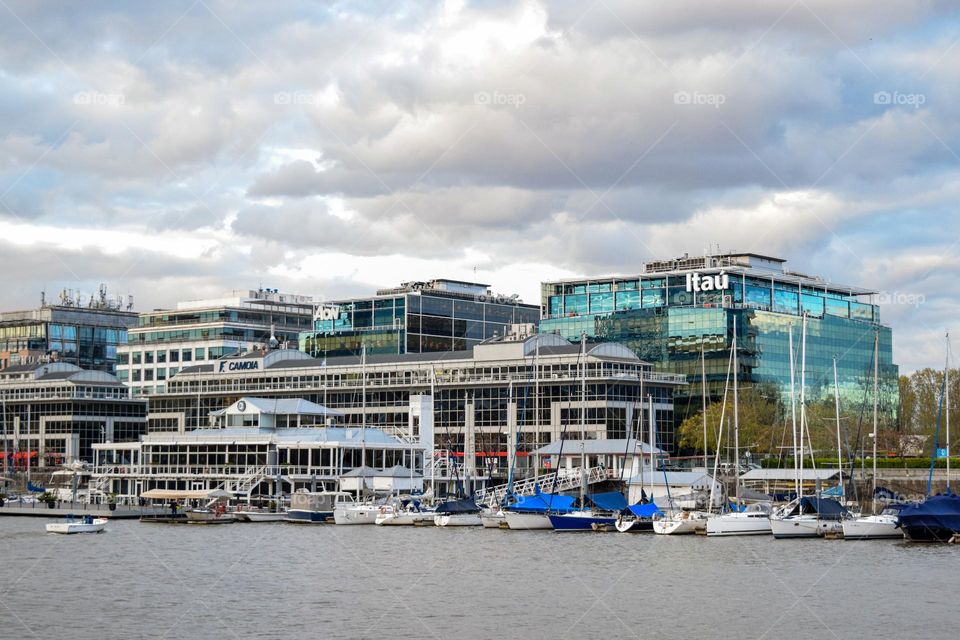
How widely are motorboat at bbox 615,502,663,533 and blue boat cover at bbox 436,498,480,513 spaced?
44.8 ft

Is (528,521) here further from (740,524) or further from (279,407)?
(279,407)

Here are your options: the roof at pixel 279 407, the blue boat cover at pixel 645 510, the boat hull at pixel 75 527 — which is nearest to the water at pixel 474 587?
the boat hull at pixel 75 527

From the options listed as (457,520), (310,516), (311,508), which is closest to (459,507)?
(457,520)

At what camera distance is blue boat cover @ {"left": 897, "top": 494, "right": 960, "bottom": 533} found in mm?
98688

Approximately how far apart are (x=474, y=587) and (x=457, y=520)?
49.8 meters

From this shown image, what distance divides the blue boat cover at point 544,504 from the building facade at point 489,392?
2805cm

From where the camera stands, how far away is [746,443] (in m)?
157

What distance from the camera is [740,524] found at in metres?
108

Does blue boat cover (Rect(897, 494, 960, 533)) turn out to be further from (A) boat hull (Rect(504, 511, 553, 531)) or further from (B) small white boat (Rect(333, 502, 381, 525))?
(B) small white boat (Rect(333, 502, 381, 525))

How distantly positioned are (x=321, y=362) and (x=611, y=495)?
227 feet

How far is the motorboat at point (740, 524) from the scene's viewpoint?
107438 millimetres

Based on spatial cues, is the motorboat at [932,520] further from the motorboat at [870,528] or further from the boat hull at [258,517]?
the boat hull at [258,517]

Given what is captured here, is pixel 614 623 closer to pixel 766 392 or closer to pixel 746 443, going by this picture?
pixel 746 443

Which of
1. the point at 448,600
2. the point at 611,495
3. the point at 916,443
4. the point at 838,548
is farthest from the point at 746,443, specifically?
the point at 448,600
